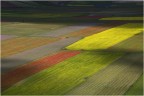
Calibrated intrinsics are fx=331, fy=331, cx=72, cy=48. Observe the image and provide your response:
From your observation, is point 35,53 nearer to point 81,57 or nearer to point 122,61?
point 81,57

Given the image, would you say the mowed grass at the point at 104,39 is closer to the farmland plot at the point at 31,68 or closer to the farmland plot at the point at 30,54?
the farmland plot at the point at 30,54

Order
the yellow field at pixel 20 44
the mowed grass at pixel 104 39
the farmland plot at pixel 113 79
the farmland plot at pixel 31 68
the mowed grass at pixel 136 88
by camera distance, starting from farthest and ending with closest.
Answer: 1. the mowed grass at pixel 104 39
2. the yellow field at pixel 20 44
3. the farmland plot at pixel 31 68
4. the farmland plot at pixel 113 79
5. the mowed grass at pixel 136 88

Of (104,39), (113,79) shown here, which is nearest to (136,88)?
(113,79)

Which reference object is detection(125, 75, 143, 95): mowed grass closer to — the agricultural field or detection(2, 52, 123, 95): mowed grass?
the agricultural field

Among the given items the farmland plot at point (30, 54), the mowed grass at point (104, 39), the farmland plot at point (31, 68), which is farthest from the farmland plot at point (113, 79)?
the mowed grass at point (104, 39)

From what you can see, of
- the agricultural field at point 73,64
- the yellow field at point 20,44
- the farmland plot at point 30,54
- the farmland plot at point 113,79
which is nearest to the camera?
the farmland plot at point 113,79

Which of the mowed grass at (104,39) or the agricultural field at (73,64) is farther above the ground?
the mowed grass at (104,39)

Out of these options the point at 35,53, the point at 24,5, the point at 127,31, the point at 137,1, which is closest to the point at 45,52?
the point at 35,53

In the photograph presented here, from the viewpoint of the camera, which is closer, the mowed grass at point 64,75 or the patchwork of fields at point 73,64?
the mowed grass at point 64,75

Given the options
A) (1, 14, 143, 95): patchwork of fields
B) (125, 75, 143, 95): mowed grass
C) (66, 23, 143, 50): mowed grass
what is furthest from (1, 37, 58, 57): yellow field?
(125, 75, 143, 95): mowed grass
